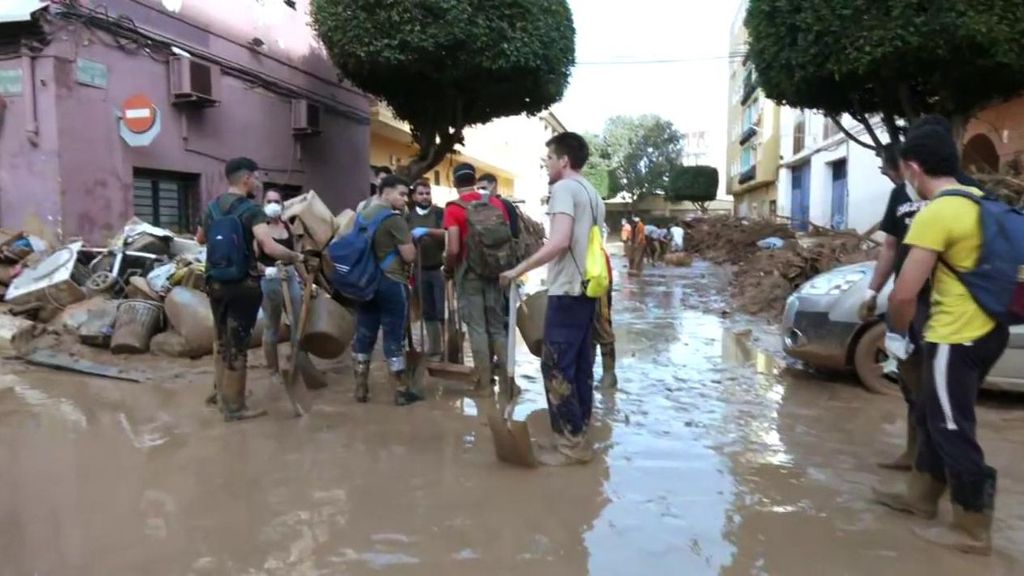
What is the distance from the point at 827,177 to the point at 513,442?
22.9 meters

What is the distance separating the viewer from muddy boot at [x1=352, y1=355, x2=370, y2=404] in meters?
5.64

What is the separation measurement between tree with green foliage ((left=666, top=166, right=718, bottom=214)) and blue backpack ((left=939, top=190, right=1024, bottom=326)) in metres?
41.0

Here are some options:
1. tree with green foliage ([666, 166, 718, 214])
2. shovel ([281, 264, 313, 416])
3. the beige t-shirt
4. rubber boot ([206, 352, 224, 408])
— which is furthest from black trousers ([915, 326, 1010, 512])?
tree with green foliage ([666, 166, 718, 214])

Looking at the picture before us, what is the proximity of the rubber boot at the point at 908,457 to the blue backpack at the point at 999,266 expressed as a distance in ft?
4.08

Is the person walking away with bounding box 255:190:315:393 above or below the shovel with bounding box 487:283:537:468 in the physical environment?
above

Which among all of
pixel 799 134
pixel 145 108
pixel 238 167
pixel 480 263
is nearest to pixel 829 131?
pixel 799 134

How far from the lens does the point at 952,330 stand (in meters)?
3.09

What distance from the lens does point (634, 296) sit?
14.1m

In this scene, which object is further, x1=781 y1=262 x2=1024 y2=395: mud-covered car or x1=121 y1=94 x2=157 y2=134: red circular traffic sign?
x1=121 y1=94 x2=157 y2=134: red circular traffic sign

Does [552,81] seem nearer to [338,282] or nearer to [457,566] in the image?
[338,282]

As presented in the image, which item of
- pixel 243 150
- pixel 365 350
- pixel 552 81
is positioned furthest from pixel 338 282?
pixel 552 81

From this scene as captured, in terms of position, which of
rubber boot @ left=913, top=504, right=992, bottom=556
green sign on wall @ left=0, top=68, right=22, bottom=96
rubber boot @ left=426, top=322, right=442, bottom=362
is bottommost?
rubber boot @ left=913, top=504, right=992, bottom=556

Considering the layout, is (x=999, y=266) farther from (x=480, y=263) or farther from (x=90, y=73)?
(x=90, y=73)

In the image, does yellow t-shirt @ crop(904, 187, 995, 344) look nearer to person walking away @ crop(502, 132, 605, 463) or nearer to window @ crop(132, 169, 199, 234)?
person walking away @ crop(502, 132, 605, 463)
